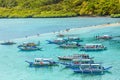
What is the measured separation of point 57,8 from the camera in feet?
361

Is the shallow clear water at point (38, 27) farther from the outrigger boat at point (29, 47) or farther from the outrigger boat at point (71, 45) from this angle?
the outrigger boat at point (71, 45)

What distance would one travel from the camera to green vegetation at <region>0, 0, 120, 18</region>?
10019cm

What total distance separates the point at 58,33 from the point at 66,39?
927cm

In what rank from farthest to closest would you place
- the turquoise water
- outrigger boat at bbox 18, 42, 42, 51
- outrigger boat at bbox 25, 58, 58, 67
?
1. outrigger boat at bbox 18, 42, 42, 51
2. outrigger boat at bbox 25, 58, 58, 67
3. the turquoise water

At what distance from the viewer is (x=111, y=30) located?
241ft

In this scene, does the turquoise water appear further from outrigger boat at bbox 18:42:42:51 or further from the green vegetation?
the green vegetation

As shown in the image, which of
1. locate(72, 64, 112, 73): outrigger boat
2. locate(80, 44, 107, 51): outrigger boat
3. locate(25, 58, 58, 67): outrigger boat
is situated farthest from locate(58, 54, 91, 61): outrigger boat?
locate(80, 44, 107, 51): outrigger boat

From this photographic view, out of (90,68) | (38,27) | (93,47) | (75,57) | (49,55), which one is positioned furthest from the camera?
(38,27)

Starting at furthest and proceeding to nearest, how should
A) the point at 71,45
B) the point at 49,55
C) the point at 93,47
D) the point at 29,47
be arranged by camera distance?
the point at 71,45, the point at 29,47, the point at 93,47, the point at 49,55

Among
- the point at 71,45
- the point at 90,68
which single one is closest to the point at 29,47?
the point at 71,45

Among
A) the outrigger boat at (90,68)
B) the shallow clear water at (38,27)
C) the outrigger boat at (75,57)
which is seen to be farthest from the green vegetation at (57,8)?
the outrigger boat at (90,68)

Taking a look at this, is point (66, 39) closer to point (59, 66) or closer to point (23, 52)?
point (23, 52)

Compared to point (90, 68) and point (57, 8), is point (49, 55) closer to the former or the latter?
point (90, 68)

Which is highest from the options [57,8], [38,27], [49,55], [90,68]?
[57,8]
